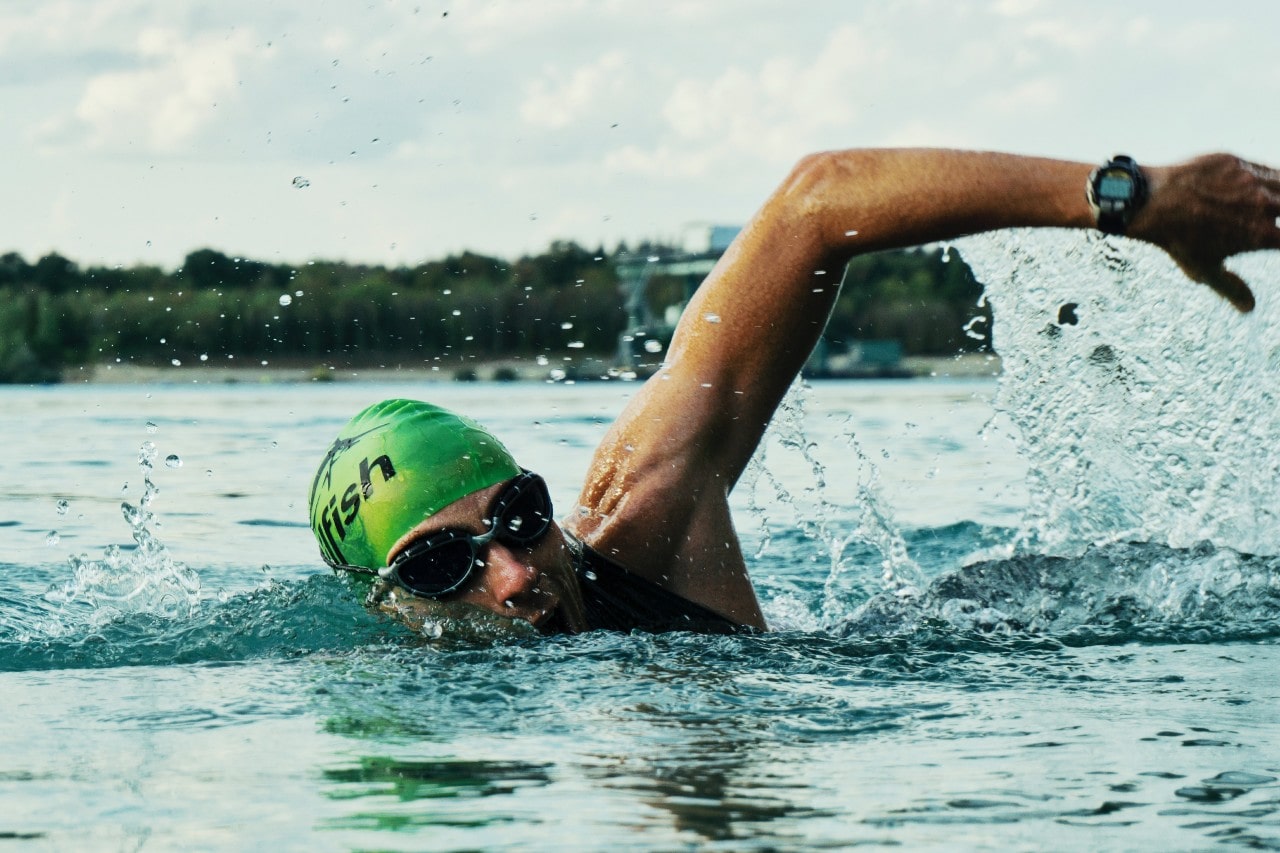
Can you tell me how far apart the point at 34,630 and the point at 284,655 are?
1029mm

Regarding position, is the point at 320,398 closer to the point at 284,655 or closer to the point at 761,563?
the point at 761,563

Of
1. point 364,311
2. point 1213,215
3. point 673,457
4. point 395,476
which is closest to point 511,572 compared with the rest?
point 395,476

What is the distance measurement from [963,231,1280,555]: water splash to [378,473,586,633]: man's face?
2271 mm

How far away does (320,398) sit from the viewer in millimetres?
21062

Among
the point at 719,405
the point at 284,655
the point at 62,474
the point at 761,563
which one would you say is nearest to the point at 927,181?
the point at 719,405

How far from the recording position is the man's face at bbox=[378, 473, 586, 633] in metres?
3.53

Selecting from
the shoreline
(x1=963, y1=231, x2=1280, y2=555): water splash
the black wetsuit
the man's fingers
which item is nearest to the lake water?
(x1=963, y1=231, x2=1280, y2=555): water splash

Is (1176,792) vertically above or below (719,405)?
below

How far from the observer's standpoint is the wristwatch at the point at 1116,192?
2.82m

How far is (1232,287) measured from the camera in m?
2.89

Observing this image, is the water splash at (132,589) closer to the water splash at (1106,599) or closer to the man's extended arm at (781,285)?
the man's extended arm at (781,285)

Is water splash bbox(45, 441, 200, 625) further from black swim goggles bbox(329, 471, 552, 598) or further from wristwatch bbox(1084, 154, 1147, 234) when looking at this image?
wristwatch bbox(1084, 154, 1147, 234)

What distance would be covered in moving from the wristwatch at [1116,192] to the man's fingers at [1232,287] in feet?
0.64

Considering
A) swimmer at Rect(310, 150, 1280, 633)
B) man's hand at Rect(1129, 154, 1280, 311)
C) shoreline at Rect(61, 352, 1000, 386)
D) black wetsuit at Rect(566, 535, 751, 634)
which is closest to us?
man's hand at Rect(1129, 154, 1280, 311)
